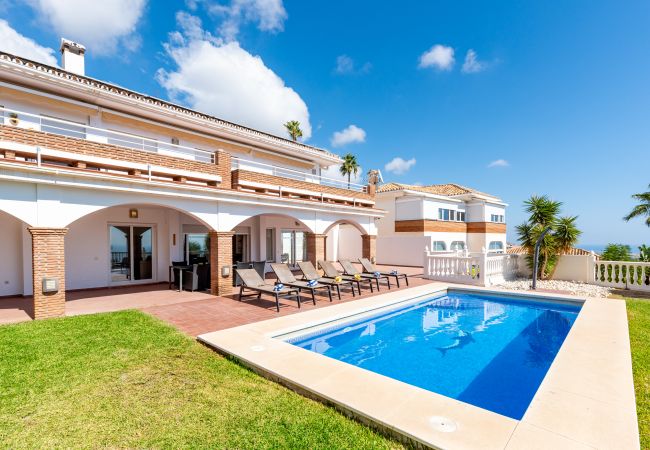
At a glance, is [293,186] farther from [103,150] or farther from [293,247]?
[103,150]

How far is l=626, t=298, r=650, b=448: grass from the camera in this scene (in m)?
3.99

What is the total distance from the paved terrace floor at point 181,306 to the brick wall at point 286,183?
524cm

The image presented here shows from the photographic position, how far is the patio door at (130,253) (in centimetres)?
1404

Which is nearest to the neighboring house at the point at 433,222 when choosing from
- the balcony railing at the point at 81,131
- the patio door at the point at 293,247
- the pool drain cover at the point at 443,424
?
the patio door at the point at 293,247

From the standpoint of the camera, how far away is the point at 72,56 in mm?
14242

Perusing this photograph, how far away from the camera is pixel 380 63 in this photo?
21.4 metres

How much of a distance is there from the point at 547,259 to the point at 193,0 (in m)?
23.1

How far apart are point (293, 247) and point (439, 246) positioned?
46.5 ft

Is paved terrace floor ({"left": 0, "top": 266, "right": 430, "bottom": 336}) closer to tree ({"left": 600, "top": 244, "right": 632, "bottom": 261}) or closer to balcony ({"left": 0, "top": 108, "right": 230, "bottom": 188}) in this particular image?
balcony ({"left": 0, "top": 108, "right": 230, "bottom": 188})

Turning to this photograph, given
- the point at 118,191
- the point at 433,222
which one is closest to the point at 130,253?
the point at 118,191

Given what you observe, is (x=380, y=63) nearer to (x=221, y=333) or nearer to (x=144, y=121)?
(x=144, y=121)

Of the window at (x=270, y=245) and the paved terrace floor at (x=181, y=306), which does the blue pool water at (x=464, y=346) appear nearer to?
the paved terrace floor at (x=181, y=306)

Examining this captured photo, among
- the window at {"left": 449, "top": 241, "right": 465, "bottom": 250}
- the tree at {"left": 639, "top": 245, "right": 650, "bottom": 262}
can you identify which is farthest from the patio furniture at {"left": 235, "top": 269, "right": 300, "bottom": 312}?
the window at {"left": 449, "top": 241, "right": 465, "bottom": 250}

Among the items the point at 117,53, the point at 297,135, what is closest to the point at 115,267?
the point at 117,53
